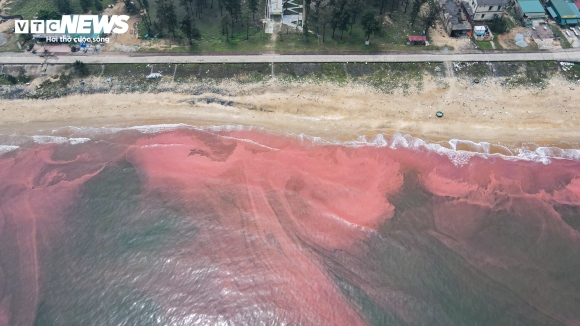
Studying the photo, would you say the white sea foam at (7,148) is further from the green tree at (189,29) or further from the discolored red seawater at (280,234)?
the green tree at (189,29)

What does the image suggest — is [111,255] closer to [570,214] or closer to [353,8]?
[353,8]

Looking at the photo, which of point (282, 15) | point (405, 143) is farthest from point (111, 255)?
point (282, 15)

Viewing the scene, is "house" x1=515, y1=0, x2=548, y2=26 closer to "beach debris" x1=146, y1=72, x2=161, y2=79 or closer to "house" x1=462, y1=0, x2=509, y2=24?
"house" x1=462, y1=0, x2=509, y2=24

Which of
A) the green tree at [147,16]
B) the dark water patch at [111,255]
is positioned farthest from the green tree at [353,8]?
the dark water patch at [111,255]

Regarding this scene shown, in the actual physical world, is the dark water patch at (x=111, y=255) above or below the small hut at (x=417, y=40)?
below

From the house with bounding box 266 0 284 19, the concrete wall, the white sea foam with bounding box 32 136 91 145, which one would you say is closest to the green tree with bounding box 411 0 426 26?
the house with bounding box 266 0 284 19
